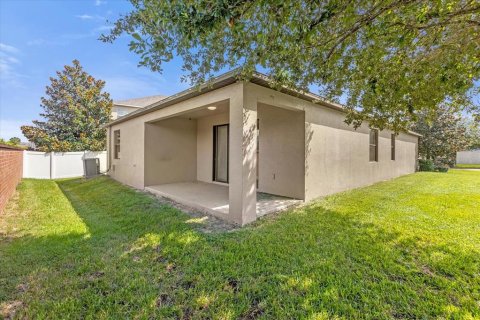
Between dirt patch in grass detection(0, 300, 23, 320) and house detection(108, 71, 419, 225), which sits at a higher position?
house detection(108, 71, 419, 225)

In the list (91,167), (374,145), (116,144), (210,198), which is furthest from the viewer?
(91,167)

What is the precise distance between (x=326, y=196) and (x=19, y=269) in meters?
7.22

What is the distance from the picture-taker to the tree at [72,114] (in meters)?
15.8

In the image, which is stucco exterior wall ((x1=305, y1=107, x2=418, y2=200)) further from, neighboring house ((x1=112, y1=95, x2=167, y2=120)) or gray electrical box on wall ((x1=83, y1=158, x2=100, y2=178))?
neighboring house ((x1=112, y1=95, x2=167, y2=120))

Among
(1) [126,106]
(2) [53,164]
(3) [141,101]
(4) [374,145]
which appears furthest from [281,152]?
(3) [141,101]

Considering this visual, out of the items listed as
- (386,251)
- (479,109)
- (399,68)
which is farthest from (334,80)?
(479,109)

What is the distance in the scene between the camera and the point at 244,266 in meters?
3.16

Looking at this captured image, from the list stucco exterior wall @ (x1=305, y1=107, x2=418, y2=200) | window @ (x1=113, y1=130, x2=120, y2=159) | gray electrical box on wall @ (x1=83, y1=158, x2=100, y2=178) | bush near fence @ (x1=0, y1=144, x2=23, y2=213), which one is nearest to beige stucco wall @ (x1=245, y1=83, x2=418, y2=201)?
stucco exterior wall @ (x1=305, y1=107, x2=418, y2=200)

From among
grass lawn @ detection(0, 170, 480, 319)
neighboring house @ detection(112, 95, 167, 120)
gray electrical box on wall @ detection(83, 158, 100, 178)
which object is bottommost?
grass lawn @ detection(0, 170, 480, 319)

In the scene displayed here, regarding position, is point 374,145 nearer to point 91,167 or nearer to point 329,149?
point 329,149

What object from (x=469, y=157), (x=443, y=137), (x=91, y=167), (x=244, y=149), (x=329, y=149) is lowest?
(x=91, y=167)

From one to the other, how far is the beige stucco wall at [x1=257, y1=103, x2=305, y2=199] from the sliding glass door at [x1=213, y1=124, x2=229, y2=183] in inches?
69.1

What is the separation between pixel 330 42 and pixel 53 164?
50.2ft

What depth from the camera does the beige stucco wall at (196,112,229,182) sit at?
9.43 m
